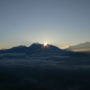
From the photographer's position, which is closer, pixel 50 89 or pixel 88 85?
pixel 50 89

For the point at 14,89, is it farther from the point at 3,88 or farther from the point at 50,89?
the point at 50,89

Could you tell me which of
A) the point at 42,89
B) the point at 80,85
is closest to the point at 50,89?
the point at 42,89

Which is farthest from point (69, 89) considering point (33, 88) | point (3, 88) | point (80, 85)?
point (3, 88)

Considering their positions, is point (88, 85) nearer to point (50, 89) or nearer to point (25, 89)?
point (50, 89)

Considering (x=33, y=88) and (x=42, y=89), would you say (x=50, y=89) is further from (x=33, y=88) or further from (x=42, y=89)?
(x=33, y=88)

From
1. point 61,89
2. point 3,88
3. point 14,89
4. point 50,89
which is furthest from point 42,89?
point 3,88

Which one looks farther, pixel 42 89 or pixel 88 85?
pixel 88 85

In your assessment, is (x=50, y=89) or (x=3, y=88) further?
(x=3, y=88)
